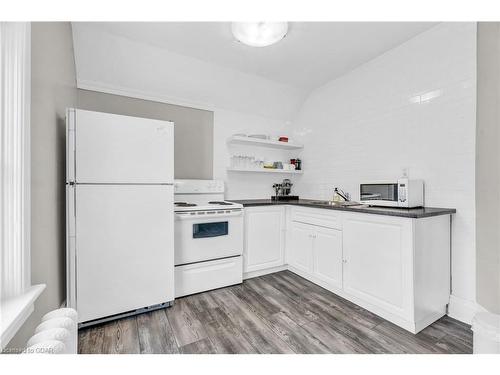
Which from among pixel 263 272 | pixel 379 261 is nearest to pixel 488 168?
pixel 379 261

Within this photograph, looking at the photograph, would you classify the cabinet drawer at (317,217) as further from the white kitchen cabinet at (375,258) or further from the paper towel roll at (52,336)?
the paper towel roll at (52,336)

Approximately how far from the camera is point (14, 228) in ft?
3.53

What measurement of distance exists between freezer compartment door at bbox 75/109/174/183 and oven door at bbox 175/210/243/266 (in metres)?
0.51

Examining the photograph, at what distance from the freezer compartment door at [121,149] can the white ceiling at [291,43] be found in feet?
3.14

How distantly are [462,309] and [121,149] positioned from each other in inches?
126

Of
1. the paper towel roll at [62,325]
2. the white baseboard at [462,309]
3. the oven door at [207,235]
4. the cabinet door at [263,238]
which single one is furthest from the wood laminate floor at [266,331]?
the paper towel roll at [62,325]

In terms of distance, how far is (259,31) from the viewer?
6.57 feet

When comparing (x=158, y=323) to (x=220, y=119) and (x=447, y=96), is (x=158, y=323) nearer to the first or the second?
(x=220, y=119)

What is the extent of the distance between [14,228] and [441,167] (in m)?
3.07

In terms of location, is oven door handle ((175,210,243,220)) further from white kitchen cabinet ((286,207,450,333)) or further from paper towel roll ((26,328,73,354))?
paper towel roll ((26,328,73,354))

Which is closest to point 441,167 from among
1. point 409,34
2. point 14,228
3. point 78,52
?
point 409,34

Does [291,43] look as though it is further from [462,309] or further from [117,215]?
[462,309]

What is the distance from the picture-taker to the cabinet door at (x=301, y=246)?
277 cm
